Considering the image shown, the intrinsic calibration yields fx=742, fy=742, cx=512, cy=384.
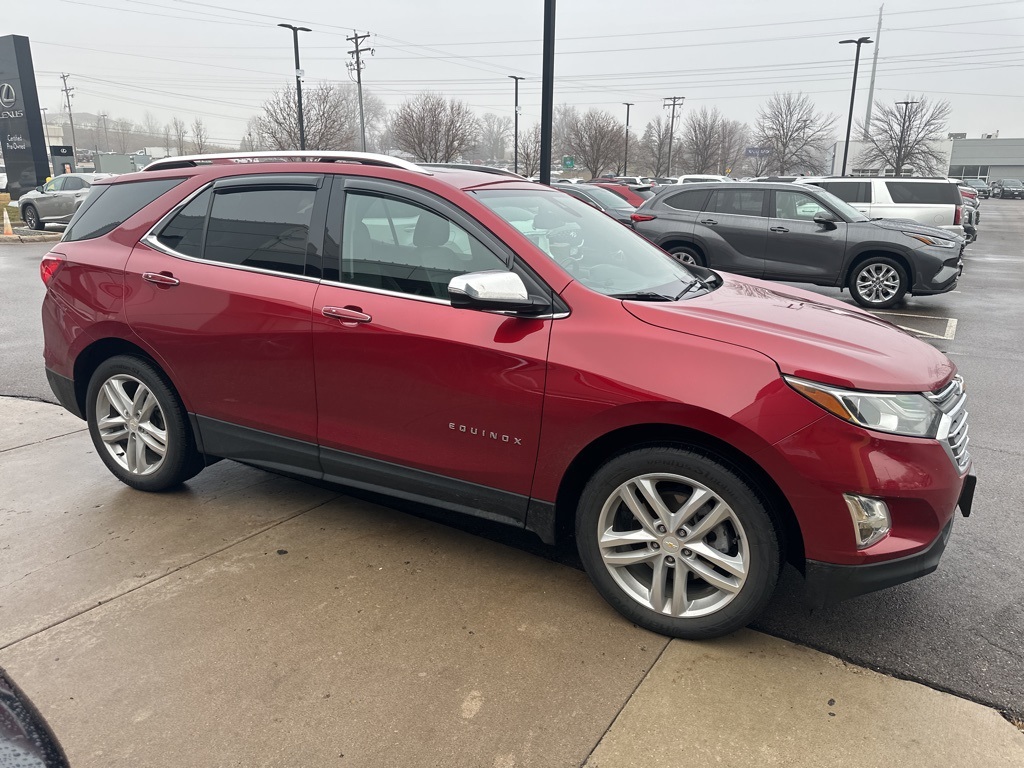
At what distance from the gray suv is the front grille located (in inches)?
337

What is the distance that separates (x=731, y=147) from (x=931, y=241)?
3116 inches

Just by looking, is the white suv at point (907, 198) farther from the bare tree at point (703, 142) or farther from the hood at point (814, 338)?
the bare tree at point (703, 142)

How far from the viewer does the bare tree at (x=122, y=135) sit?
129875mm

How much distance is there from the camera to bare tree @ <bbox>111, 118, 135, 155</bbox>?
130 m

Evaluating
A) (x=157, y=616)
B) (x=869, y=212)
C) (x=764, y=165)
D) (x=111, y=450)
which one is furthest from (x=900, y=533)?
(x=764, y=165)

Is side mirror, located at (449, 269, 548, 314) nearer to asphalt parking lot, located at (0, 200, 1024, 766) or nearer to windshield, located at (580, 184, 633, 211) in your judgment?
asphalt parking lot, located at (0, 200, 1024, 766)

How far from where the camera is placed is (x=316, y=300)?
3.37 meters

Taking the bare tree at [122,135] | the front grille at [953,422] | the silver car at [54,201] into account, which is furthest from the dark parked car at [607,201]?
the bare tree at [122,135]

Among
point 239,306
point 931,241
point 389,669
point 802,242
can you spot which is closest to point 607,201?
point 802,242

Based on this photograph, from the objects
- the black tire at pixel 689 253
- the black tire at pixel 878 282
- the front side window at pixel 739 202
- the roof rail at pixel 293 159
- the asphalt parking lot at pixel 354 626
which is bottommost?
the asphalt parking lot at pixel 354 626

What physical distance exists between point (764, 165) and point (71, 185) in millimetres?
56108

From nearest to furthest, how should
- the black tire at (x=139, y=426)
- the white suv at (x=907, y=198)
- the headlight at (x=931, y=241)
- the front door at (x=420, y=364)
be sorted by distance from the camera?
the front door at (x=420, y=364) < the black tire at (x=139, y=426) < the headlight at (x=931, y=241) < the white suv at (x=907, y=198)

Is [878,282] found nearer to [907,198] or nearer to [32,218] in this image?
[907,198]

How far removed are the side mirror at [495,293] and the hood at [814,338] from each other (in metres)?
0.39
